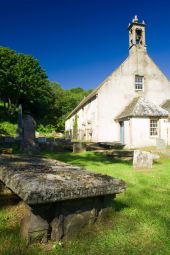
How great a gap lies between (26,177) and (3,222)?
3.89 ft

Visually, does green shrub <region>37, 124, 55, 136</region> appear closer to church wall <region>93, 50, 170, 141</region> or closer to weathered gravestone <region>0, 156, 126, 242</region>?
church wall <region>93, 50, 170, 141</region>

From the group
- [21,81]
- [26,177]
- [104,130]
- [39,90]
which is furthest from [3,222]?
[39,90]

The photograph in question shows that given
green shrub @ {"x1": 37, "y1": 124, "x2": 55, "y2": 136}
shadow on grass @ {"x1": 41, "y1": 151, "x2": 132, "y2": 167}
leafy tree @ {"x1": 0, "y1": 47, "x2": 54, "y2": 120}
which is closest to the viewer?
shadow on grass @ {"x1": 41, "y1": 151, "x2": 132, "y2": 167}

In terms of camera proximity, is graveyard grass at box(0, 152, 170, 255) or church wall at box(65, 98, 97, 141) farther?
church wall at box(65, 98, 97, 141)

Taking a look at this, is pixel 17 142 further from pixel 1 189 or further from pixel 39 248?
pixel 39 248

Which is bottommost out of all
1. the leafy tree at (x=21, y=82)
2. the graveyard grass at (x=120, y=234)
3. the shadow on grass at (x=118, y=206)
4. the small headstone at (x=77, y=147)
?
the graveyard grass at (x=120, y=234)

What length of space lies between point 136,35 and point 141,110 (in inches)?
405

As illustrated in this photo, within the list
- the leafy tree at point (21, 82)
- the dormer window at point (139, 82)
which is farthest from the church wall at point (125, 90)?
the leafy tree at point (21, 82)

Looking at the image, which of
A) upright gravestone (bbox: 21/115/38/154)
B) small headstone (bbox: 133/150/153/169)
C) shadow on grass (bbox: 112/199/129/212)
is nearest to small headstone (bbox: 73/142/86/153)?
upright gravestone (bbox: 21/115/38/154)

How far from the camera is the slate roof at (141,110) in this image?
946 inches

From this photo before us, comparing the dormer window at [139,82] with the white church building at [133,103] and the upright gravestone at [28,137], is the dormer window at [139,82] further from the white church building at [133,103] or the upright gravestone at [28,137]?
the upright gravestone at [28,137]

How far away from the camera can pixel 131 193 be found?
659 centimetres

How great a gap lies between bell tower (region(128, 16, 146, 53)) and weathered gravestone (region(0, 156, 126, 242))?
86.3 feet

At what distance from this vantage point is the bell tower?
28.0 meters
